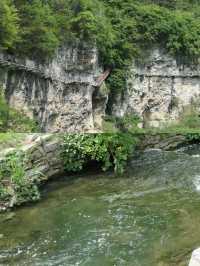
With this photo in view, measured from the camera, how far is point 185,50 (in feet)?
126

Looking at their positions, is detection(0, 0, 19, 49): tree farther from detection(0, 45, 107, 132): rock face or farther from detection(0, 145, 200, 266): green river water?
detection(0, 145, 200, 266): green river water

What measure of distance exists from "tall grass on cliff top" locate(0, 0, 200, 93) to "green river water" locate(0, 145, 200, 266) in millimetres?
Result: 9508

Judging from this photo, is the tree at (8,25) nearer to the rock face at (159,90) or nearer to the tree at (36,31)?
the tree at (36,31)

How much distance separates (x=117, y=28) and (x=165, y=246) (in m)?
26.5

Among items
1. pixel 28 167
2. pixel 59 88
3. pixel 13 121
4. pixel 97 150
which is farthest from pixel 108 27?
pixel 28 167

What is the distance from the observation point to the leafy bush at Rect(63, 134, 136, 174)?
56.1 feet

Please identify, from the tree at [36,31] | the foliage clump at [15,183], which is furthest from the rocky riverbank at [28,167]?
the tree at [36,31]

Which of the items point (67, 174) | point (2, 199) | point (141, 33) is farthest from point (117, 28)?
point (2, 199)

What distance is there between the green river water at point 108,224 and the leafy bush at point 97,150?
0.61m

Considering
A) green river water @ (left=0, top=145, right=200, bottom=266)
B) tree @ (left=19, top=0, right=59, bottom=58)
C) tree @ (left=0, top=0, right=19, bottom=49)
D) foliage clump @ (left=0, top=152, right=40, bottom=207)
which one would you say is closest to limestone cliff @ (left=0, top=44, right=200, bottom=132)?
tree @ (left=19, top=0, right=59, bottom=58)

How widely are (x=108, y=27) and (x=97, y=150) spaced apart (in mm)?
17111

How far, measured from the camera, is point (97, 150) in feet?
58.3

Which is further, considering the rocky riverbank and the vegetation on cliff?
the vegetation on cliff

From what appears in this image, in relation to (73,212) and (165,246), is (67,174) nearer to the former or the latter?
(73,212)
